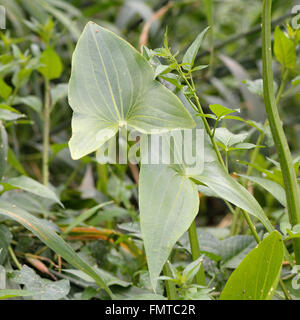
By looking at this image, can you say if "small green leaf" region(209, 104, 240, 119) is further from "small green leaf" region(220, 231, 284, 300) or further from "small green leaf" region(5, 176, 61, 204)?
"small green leaf" region(5, 176, 61, 204)

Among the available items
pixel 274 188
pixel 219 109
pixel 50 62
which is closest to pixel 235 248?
pixel 274 188

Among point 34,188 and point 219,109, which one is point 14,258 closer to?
point 34,188

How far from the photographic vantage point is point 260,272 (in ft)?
1.35

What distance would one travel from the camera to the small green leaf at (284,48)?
22.9 inches

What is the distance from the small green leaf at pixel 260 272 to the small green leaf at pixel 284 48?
0.91 feet

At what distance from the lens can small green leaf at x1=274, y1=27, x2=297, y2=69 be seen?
58 centimetres

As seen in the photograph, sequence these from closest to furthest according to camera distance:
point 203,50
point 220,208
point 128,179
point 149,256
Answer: point 149,256
point 128,179
point 220,208
point 203,50

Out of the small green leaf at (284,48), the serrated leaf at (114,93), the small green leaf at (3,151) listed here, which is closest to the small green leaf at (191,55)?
the serrated leaf at (114,93)

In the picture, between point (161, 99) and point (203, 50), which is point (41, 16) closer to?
point (203, 50)

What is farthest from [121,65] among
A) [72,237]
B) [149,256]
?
[72,237]

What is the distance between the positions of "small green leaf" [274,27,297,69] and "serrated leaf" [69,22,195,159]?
214 mm

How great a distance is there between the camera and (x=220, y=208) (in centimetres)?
124

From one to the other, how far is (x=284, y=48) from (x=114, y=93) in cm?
26
